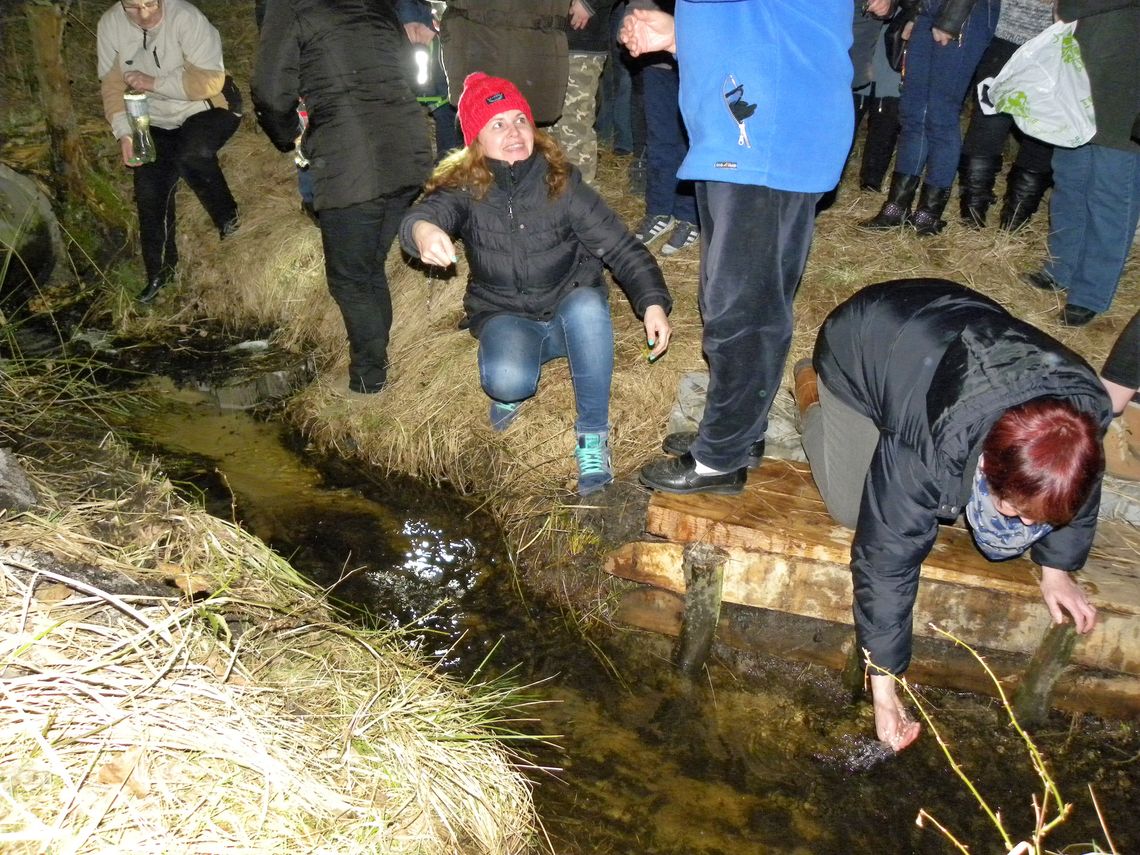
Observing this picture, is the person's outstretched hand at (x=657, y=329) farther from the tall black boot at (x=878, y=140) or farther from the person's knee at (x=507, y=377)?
the tall black boot at (x=878, y=140)

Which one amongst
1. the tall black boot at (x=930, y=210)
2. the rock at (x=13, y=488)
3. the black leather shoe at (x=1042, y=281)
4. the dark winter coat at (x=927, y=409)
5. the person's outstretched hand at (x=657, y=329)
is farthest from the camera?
the tall black boot at (x=930, y=210)

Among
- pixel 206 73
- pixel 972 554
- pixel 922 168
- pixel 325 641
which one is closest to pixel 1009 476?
pixel 972 554

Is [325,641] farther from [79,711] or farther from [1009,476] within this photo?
[1009,476]

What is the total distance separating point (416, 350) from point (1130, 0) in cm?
351

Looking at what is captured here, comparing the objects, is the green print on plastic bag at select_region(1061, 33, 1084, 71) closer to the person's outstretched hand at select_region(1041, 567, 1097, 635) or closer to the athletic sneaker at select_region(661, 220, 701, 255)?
the athletic sneaker at select_region(661, 220, 701, 255)

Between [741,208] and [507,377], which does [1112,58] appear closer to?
[741,208]

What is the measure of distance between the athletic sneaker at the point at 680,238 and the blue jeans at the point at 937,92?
1160 mm

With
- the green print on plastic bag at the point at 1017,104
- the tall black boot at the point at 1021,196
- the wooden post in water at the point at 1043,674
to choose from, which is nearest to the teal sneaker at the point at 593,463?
the wooden post in water at the point at 1043,674

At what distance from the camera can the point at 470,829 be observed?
235 centimetres

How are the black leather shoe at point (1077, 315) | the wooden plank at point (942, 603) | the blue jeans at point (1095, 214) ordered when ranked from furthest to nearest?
the black leather shoe at point (1077, 315) < the blue jeans at point (1095, 214) < the wooden plank at point (942, 603)

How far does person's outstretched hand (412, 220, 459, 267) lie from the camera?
3.01 meters

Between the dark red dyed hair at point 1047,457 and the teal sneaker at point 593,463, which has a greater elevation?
the dark red dyed hair at point 1047,457

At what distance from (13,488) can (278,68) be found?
2029mm

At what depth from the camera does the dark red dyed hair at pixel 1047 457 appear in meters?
2.00
